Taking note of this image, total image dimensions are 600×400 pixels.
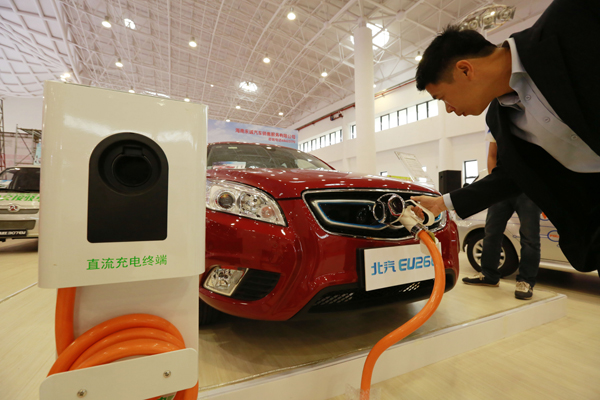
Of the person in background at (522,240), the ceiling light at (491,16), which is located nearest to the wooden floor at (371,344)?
the person in background at (522,240)

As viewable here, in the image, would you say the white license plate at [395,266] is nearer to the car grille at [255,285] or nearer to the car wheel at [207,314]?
the car grille at [255,285]

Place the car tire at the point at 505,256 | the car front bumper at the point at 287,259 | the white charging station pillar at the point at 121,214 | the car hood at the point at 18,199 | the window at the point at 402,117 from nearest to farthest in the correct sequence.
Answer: the white charging station pillar at the point at 121,214
the car front bumper at the point at 287,259
the car tire at the point at 505,256
the car hood at the point at 18,199
the window at the point at 402,117

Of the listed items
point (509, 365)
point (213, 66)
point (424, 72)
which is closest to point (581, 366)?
point (509, 365)

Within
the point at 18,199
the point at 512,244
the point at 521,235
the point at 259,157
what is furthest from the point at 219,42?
the point at 521,235

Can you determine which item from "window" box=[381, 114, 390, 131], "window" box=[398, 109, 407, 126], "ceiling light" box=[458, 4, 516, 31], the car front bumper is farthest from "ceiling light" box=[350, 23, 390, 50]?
the car front bumper

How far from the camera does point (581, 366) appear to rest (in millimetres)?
1148

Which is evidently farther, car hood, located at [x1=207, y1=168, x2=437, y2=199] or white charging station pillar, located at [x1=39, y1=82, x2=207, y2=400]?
car hood, located at [x1=207, y1=168, x2=437, y2=199]

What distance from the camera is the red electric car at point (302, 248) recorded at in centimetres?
95

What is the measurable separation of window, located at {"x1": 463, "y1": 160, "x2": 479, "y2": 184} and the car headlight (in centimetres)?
1112

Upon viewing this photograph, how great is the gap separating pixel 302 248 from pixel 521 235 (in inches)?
74.8

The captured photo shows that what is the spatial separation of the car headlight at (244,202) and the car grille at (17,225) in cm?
384

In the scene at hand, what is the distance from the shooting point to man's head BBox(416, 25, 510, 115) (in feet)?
2.81

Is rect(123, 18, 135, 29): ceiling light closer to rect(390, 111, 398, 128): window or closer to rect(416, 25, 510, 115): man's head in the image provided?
rect(390, 111, 398, 128): window

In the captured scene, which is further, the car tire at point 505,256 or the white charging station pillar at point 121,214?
the car tire at point 505,256
